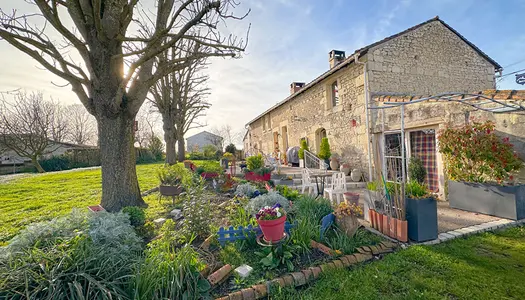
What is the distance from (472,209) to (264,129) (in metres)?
Answer: 15.9

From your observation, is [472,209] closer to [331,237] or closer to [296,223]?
[331,237]

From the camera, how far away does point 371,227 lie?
3.66 meters

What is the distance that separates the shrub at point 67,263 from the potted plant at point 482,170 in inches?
231

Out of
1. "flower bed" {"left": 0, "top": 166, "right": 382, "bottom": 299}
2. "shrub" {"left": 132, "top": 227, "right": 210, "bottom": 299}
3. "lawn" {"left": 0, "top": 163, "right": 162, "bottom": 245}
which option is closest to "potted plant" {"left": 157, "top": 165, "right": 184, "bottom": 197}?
"lawn" {"left": 0, "top": 163, "right": 162, "bottom": 245}

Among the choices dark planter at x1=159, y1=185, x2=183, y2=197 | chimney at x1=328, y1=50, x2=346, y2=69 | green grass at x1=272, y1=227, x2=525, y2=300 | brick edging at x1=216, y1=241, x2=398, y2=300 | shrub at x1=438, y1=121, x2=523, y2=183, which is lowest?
green grass at x1=272, y1=227, x2=525, y2=300

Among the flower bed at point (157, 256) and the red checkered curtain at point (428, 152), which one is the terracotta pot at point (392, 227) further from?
the red checkered curtain at point (428, 152)

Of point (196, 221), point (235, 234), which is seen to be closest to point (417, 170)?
point (235, 234)

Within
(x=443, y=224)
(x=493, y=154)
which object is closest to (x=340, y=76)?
(x=493, y=154)

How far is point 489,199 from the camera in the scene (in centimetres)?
411

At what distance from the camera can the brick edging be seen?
206 centimetres

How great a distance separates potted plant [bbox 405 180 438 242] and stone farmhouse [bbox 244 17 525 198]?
110 inches

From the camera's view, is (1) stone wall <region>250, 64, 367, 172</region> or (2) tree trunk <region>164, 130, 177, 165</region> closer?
(1) stone wall <region>250, 64, 367, 172</region>

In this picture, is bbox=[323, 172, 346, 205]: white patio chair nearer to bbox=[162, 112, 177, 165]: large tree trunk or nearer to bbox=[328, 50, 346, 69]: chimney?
bbox=[328, 50, 346, 69]: chimney

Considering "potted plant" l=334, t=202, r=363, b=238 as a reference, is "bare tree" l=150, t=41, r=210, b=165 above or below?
above
